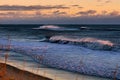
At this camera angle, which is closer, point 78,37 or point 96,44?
point 96,44

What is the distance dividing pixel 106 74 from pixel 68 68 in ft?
7.13

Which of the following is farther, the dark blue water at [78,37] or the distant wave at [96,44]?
the dark blue water at [78,37]

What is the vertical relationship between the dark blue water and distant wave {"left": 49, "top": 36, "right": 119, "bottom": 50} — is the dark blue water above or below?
below

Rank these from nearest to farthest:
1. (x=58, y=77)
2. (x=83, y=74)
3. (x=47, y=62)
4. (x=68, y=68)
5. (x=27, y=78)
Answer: (x=27, y=78)
(x=58, y=77)
(x=83, y=74)
(x=68, y=68)
(x=47, y=62)

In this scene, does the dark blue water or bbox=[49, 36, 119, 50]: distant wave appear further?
the dark blue water

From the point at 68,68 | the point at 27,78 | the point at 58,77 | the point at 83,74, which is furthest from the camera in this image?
the point at 68,68

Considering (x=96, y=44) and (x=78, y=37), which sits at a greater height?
(x=96, y=44)

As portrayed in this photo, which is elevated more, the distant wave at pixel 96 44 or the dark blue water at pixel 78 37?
the distant wave at pixel 96 44

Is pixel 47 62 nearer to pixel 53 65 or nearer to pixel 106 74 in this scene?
pixel 53 65

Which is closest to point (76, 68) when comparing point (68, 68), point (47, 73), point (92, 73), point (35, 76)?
point (68, 68)

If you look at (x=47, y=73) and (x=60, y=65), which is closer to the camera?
(x=47, y=73)

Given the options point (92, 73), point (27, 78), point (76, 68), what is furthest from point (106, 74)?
point (27, 78)

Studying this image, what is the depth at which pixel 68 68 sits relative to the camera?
17656 mm

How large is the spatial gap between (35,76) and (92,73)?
4.08m
